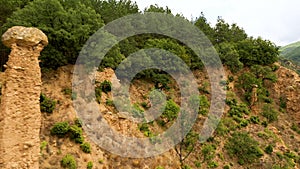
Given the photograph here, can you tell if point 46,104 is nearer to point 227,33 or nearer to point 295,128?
point 295,128

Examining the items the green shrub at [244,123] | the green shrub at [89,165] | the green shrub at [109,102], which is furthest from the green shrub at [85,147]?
the green shrub at [244,123]

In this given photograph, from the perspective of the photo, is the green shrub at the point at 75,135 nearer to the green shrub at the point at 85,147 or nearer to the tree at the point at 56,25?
the green shrub at the point at 85,147

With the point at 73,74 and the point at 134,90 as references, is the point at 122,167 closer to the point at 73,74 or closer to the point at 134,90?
the point at 73,74

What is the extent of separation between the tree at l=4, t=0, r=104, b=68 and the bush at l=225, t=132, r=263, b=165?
73.9ft

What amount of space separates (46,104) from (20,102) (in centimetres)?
1091

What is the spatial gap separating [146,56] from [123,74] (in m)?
4.97

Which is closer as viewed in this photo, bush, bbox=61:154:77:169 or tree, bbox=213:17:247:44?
bush, bbox=61:154:77:169

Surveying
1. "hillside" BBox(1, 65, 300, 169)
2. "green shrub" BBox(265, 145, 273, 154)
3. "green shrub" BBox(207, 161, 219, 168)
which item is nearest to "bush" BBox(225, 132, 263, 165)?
"hillside" BBox(1, 65, 300, 169)

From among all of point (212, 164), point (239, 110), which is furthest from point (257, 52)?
point (212, 164)

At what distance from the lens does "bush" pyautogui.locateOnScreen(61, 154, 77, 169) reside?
64.3 feet

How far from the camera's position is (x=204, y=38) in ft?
162

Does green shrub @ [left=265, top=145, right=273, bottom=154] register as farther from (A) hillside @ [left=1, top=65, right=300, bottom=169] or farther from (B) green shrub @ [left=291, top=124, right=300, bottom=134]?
(B) green shrub @ [left=291, top=124, right=300, bottom=134]

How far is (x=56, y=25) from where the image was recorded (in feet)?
82.3

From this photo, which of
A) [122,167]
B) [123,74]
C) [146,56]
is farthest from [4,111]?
[146,56]
